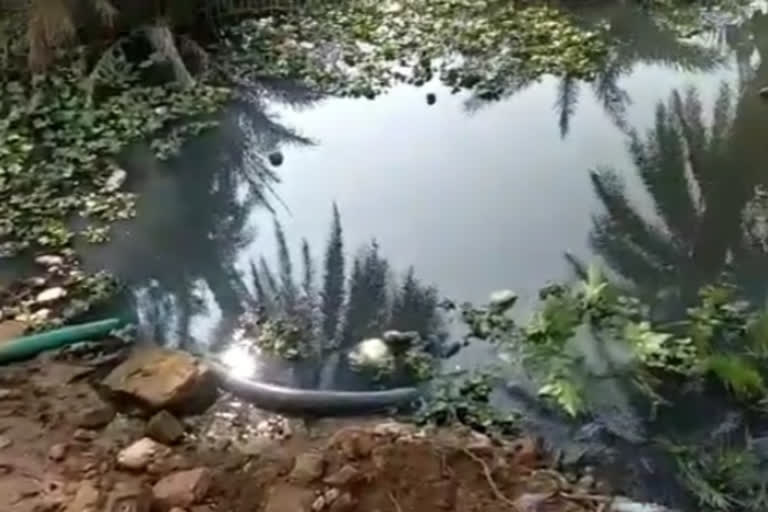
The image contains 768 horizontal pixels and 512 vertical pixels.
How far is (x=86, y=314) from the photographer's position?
134 inches

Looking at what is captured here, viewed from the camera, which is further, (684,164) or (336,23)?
(336,23)

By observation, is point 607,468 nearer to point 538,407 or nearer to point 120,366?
point 538,407

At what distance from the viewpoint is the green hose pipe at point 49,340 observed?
124 inches

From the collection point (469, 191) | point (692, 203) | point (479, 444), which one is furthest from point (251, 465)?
point (692, 203)

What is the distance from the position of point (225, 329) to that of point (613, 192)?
5.28 feet

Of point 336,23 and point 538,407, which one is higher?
point 336,23

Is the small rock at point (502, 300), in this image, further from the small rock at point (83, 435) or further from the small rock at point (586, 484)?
the small rock at point (83, 435)

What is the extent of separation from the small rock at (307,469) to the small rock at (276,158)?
6.42 feet

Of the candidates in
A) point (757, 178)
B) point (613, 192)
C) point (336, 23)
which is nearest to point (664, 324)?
point (613, 192)

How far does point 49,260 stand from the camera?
3.67 meters

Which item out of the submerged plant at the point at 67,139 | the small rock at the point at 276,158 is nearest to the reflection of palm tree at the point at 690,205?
the small rock at the point at 276,158

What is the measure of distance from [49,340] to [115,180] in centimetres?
112

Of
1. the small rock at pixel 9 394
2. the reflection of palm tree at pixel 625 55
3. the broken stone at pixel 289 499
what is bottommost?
the broken stone at pixel 289 499

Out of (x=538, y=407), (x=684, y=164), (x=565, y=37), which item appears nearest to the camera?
(x=538, y=407)
